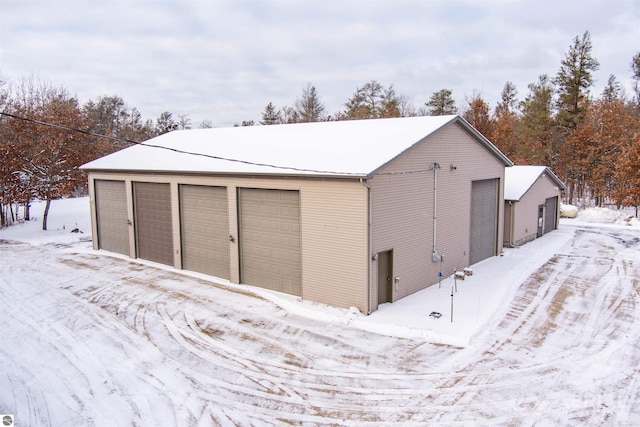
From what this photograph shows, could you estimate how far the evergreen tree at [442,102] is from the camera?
43156 mm

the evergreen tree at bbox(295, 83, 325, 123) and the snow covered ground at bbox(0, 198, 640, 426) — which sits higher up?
the evergreen tree at bbox(295, 83, 325, 123)

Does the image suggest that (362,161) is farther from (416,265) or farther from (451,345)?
(451,345)

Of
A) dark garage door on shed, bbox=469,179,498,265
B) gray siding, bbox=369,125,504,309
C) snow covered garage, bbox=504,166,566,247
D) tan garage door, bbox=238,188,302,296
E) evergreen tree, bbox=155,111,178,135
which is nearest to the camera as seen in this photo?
gray siding, bbox=369,125,504,309

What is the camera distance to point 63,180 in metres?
25.0

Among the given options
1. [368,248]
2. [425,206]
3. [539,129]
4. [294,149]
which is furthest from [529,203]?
[539,129]

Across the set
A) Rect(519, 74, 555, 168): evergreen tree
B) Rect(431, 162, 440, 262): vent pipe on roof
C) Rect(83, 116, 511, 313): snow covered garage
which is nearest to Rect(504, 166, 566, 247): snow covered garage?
Rect(83, 116, 511, 313): snow covered garage

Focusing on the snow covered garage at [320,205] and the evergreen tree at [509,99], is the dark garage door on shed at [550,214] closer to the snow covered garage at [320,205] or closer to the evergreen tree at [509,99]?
the snow covered garage at [320,205]

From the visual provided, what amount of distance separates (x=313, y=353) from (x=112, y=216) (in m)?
14.2

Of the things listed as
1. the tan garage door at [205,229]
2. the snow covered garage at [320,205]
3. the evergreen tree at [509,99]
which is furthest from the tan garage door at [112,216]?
the evergreen tree at [509,99]

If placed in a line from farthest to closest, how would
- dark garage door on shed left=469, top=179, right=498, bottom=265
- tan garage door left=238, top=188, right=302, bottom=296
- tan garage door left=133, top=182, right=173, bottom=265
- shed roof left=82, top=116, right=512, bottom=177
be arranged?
tan garage door left=133, top=182, right=173, bottom=265 < dark garage door on shed left=469, top=179, right=498, bottom=265 < tan garage door left=238, top=188, right=302, bottom=296 < shed roof left=82, top=116, right=512, bottom=177

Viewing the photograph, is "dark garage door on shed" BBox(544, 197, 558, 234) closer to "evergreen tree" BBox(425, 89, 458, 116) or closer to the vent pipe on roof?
the vent pipe on roof

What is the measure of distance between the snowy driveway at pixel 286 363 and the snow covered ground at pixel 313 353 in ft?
0.12

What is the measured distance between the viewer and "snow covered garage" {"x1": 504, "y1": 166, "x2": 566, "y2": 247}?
21094 millimetres

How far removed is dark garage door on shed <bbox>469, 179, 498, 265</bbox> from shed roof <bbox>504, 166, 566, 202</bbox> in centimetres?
259
